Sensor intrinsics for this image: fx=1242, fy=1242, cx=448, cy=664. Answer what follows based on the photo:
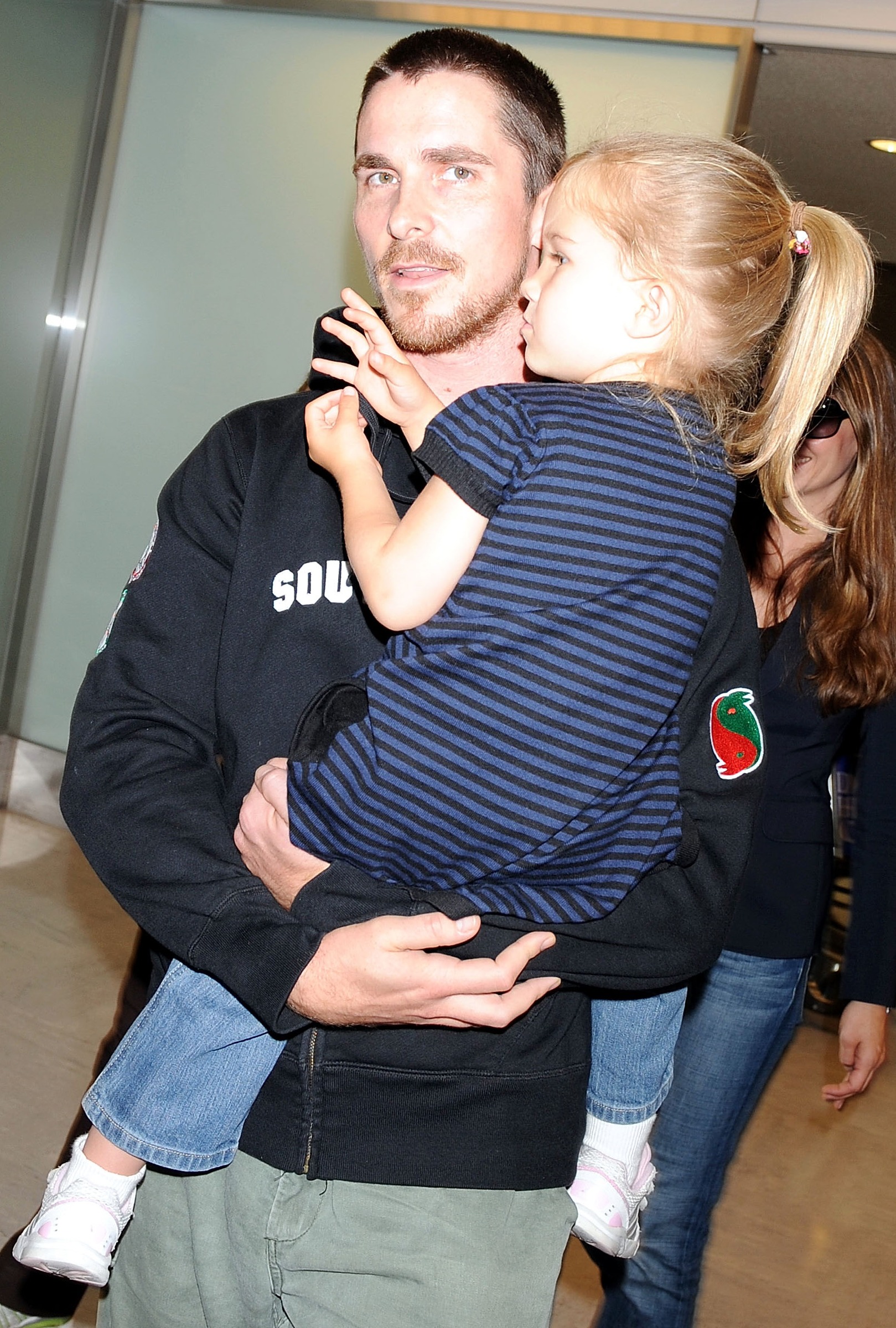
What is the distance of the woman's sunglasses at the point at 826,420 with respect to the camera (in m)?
1.80

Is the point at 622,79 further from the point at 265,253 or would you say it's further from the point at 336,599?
the point at 336,599

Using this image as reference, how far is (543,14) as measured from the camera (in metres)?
3.61

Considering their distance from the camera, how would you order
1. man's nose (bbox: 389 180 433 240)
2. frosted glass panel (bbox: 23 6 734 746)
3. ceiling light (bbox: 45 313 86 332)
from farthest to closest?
ceiling light (bbox: 45 313 86 332) < frosted glass panel (bbox: 23 6 734 746) < man's nose (bbox: 389 180 433 240)

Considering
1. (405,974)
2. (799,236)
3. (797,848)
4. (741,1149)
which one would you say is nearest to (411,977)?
(405,974)

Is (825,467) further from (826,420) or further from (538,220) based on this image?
(538,220)

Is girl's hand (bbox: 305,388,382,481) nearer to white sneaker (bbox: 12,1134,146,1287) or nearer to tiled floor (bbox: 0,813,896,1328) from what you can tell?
white sneaker (bbox: 12,1134,146,1287)

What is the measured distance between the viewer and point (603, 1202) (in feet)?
4.36

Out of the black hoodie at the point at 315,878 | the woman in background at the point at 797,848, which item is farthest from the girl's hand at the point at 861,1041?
the black hoodie at the point at 315,878

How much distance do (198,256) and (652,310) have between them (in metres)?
3.26

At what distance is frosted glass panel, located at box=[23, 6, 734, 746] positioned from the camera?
12.7 ft

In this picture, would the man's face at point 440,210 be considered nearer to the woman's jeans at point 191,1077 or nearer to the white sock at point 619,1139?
the woman's jeans at point 191,1077

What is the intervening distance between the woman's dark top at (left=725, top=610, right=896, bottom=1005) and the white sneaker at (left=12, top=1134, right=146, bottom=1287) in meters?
1.02

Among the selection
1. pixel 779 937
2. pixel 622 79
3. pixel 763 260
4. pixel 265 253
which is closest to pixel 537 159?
pixel 763 260

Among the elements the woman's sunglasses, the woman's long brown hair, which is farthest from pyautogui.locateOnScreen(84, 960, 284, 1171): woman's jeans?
the woman's sunglasses
